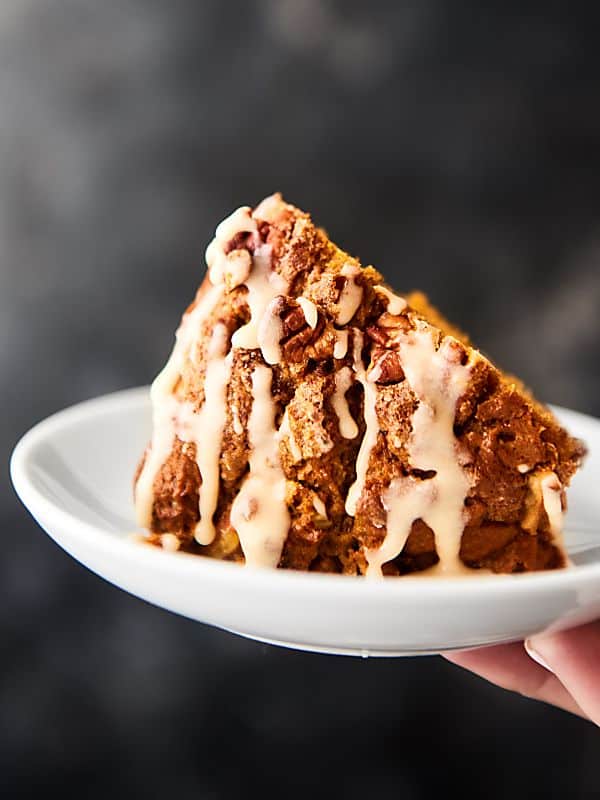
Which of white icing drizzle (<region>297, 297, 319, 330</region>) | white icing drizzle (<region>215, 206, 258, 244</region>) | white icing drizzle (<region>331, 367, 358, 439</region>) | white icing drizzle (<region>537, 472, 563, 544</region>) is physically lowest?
white icing drizzle (<region>537, 472, 563, 544</region>)

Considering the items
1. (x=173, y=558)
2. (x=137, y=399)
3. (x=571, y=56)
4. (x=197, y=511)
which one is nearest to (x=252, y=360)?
(x=197, y=511)

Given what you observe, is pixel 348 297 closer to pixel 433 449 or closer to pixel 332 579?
pixel 433 449

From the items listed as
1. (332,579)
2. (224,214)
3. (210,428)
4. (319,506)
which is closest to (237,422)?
(210,428)

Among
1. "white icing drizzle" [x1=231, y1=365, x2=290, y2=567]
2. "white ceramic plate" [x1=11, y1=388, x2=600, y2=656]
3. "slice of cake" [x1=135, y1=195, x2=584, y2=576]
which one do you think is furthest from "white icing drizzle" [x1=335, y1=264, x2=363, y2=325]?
"white ceramic plate" [x1=11, y1=388, x2=600, y2=656]

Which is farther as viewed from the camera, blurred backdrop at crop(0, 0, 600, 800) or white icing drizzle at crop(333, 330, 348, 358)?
blurred backdrop at crop(0, 0, 600, 800)

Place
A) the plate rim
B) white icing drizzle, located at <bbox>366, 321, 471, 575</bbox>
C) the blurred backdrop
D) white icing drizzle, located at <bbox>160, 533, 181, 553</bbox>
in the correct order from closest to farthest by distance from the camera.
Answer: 1. the plate rim
2. white icing drizzle, located at <bbox>366, 321, 471, 575</bbox>
3. white icing drizzle, located at <bbox>160, 533, 181, 553</bbox>
4. the blurred backdrop

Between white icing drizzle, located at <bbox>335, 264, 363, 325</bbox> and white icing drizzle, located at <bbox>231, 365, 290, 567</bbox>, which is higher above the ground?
white icing drizzle, located at <bbox>335, 264, 363, 325</bbox>

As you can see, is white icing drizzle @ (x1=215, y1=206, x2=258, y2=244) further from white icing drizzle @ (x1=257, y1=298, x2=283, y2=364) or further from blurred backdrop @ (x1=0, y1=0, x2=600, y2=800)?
blurred backdrop @ (x1=0, y1=0, x2=600, y2=800)
